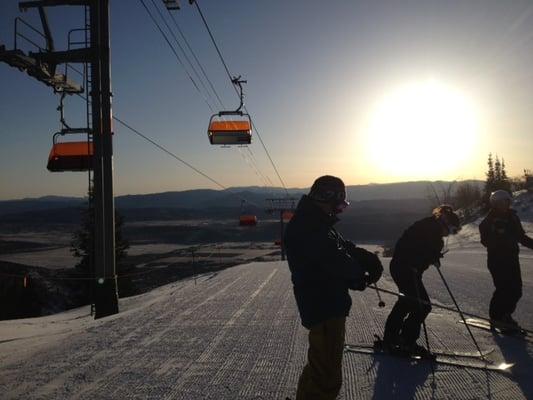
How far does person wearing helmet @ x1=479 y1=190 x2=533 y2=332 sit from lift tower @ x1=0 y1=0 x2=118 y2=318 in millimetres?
8476

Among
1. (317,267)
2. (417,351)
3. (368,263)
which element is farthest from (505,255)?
(317,267)

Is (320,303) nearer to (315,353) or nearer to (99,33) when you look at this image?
(315,353)

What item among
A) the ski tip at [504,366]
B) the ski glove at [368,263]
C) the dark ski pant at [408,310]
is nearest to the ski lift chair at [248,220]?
the dark ski pant at [408,310]

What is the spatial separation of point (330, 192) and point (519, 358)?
→ 11.3 ft

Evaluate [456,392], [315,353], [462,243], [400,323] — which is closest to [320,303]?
[315,353]

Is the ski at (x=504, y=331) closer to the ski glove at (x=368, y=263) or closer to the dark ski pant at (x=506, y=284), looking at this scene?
the dark ski pant at (x=506, y=284)

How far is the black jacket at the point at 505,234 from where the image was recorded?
6.71m

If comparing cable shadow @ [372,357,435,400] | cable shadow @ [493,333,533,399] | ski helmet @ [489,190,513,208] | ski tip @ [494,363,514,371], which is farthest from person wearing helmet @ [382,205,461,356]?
ski helmet @ [489,190,513,208]

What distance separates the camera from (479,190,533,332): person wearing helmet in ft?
21.9

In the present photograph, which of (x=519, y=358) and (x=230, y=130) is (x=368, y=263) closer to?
(x=519, y=358)

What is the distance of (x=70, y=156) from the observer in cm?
1358

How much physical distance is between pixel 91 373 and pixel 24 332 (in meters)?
5.51

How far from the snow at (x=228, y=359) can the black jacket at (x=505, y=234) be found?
1.16 m

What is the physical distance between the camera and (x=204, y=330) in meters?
7.48
